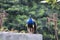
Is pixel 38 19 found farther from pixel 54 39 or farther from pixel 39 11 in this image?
pixel 54 39

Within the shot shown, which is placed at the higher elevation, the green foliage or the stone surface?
the stone surface

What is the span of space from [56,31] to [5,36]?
4244mm

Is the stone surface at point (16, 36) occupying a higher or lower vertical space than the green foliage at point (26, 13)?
higher

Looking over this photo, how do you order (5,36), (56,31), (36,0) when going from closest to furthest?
(5,36)
(56,31)
(36,0)

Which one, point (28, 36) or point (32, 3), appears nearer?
point (28, 36)

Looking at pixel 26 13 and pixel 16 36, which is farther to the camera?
pixel 26 13

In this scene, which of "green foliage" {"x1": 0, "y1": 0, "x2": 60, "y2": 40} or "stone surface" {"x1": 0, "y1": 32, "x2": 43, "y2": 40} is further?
"green foliage" {"x1": 0, "y1": 0, "x2": 60, "y2": 40}

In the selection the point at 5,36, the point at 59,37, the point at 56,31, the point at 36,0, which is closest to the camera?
the point at 5,36

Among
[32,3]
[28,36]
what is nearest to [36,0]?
[32,3]

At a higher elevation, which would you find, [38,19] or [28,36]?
[28,36]

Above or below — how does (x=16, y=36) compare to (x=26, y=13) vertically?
above

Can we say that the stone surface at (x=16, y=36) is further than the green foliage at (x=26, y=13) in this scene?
No

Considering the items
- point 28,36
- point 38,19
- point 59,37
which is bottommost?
point 59,37

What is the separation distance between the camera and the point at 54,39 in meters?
8.47
